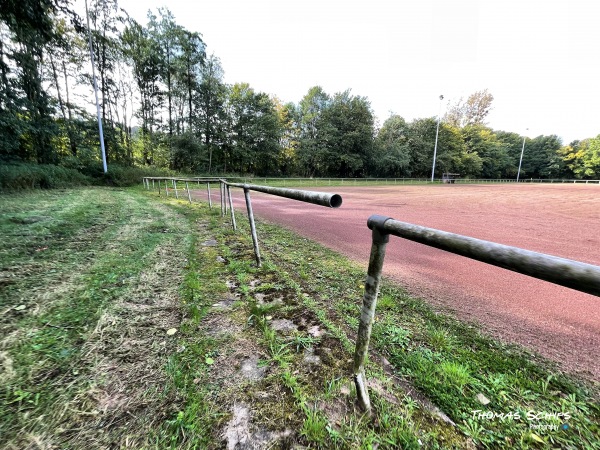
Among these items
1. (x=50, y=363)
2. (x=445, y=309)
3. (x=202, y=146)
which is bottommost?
(x=445, y=309)

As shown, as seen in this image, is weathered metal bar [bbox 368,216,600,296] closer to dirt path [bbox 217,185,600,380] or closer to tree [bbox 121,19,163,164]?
dirt path [bbox 217,185,600,380]

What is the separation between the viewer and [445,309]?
2.40 m

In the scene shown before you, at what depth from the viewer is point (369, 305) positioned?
121cm

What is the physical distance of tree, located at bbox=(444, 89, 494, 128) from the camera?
5444cm

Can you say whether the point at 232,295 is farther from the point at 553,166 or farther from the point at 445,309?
the point at 553,166

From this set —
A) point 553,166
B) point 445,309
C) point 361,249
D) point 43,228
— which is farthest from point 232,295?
point 553,166

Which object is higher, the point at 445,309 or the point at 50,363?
the point at 50,363

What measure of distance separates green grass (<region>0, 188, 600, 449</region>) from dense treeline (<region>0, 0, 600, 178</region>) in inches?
303

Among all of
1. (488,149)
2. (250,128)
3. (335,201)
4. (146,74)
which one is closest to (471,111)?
(488,149)

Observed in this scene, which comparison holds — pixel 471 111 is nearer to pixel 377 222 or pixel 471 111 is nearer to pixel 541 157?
pixel 541 157

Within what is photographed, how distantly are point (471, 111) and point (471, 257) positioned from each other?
71788mm

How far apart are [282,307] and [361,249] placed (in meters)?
2.49

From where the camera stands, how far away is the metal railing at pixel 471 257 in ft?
1.90

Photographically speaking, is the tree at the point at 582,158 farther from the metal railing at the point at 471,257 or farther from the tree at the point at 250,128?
the metal railing at the point at 471,257
